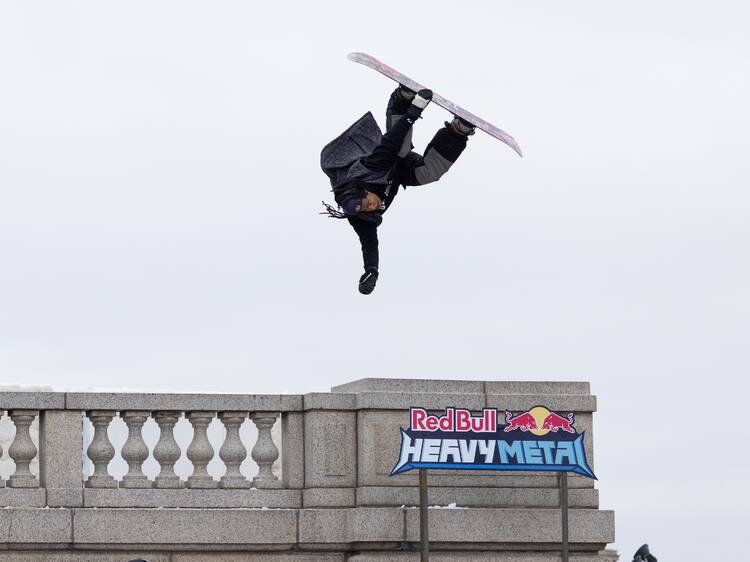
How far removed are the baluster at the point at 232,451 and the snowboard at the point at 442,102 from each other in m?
3.71

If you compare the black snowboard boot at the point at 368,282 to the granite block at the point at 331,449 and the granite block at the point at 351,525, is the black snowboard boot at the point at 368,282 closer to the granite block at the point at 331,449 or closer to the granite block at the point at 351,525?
the granite block at the point at 331,449

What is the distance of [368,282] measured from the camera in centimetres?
1786

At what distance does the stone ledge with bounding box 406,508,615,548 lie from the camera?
18.1 meters

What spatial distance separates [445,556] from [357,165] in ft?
13.2

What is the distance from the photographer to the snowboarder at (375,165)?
57.9ft

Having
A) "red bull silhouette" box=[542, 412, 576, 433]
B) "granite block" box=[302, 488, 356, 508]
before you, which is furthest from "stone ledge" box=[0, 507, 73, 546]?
"red bull silhouette" box=[542, 412, 576, 433]

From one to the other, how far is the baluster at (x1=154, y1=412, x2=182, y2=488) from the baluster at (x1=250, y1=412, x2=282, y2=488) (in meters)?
0.80

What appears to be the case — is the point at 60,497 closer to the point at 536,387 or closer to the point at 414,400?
the point at 414,400

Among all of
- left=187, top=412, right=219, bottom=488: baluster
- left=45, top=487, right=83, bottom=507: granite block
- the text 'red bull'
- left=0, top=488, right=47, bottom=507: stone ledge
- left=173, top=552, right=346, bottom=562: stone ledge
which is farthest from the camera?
left=187, top=412, right=219, bottom=488: baluster

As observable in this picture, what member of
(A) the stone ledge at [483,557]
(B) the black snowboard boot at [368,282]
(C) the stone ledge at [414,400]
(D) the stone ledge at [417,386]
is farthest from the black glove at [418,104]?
(A) the stone ledge at [483,557]

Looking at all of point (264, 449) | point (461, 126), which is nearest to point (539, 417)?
point (264, 449)

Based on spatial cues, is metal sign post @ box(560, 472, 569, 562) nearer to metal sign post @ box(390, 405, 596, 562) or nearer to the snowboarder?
metal sign post @ box(390, 405, 596, 562)

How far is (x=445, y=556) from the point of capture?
18156 mm

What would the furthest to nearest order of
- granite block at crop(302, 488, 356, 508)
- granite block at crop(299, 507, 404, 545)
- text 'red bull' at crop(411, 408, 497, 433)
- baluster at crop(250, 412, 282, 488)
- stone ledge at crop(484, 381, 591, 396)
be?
stone ledge at crop(484, 381, 591, 396), baluster at crop(250, 412, 282, 488), granite block at crop(302, 488, 356, 508), granite block at crop(299, 507, 404, 545), text 'red bull' at crop(411, 408, 497, 433)
